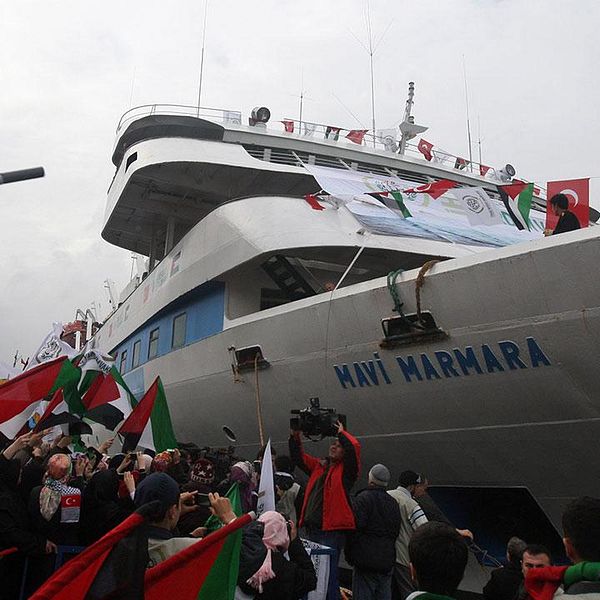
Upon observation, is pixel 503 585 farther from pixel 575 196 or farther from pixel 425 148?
pixel 425 148

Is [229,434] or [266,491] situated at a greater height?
[229,434]

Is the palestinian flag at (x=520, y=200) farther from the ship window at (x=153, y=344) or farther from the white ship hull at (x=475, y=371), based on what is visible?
the ship window at (x=153, y=344)

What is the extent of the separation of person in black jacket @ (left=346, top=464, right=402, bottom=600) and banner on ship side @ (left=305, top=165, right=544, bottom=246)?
4558 mm

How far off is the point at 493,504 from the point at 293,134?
28.8 feet

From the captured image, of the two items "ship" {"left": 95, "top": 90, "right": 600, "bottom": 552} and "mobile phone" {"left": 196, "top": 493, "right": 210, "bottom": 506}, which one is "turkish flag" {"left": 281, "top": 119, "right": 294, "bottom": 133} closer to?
"ship" {"left": 95, "top": 90, "right": 600, "bottom": 552}

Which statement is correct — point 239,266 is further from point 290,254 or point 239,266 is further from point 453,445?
point 453,445

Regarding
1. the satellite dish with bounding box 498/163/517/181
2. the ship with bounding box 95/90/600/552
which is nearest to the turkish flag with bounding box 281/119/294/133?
the ship with bounding box 95/90/600/552

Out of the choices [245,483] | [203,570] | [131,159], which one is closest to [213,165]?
[131,159]

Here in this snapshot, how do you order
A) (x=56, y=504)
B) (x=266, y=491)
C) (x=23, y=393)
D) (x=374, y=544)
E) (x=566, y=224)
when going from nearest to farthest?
(x=56, y=504) < (x=266, y=491) < (x=374, y=544) < (x=566, y=224) < (x=23, y=393)

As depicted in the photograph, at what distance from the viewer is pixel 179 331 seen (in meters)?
12.0

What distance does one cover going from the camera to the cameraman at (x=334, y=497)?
5445 mm

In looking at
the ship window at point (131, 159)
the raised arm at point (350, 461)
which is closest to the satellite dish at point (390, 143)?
the ship window at point (131, 159)

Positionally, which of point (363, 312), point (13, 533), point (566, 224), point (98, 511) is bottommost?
point (13, 533)

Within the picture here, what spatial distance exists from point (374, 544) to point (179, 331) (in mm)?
7327
